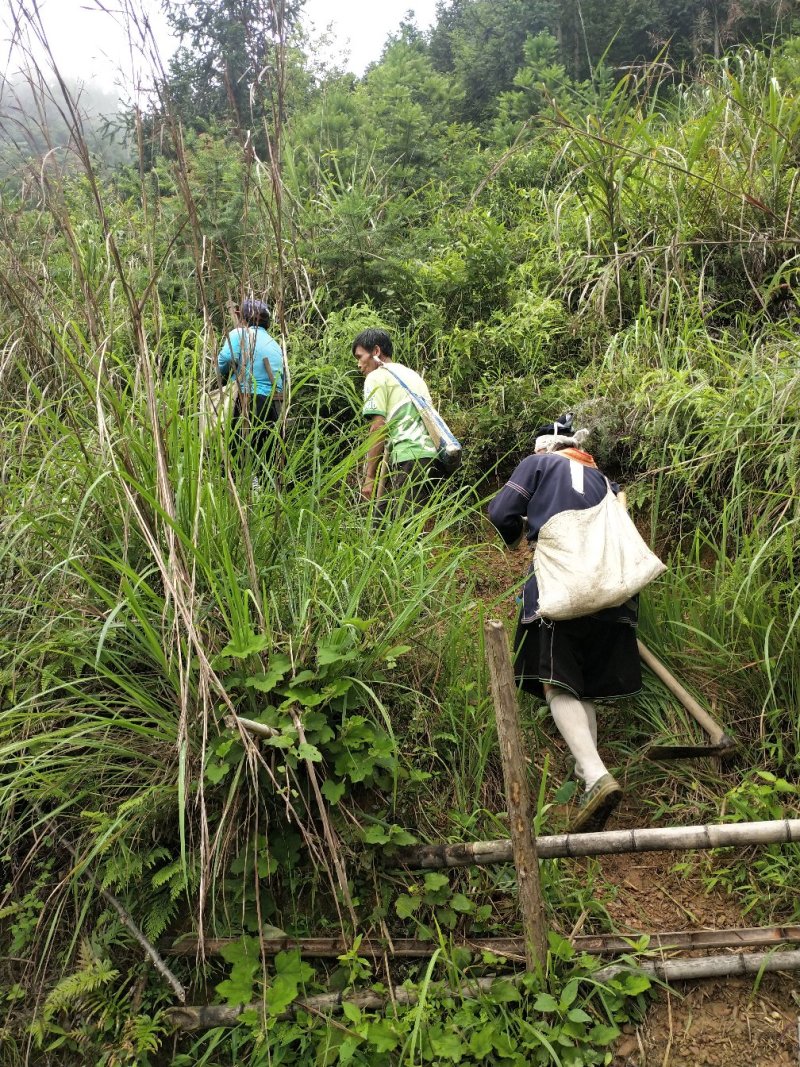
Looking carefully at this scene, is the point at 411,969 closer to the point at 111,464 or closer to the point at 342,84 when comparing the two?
the point at 111,464

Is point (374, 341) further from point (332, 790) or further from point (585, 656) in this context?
point (332, 790)

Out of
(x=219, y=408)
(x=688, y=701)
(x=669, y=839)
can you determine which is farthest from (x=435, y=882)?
(x=219, y=408)

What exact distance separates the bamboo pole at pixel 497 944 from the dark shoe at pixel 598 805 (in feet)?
1.24

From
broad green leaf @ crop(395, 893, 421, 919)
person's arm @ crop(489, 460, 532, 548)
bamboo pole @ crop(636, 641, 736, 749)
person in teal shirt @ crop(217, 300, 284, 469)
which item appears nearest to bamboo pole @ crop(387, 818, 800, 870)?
broad green leaf @ crop(395, 893, 421, 919)

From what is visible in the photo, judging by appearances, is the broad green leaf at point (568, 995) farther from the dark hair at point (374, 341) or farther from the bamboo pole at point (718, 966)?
the dark hair at point (374, 341)

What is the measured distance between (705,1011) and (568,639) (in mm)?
1322

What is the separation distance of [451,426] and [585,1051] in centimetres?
389

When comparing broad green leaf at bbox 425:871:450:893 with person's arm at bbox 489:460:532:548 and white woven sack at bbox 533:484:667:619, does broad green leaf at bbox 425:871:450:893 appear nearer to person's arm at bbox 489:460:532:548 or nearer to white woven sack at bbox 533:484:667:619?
white woven sack at bbox 533:484:667:619

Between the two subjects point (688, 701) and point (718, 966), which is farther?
point (688, 701)

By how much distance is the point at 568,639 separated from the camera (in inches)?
127

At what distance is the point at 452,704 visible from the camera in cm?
326

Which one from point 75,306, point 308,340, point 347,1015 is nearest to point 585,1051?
point 347,1015

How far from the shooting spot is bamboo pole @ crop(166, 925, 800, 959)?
2.63 m

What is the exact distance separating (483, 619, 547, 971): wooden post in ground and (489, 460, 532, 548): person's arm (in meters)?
0.99
